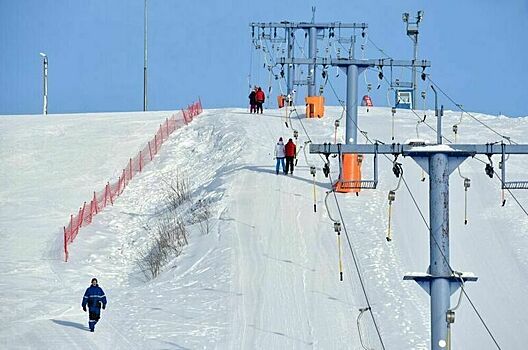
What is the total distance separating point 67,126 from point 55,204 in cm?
1436

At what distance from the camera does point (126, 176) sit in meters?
43.8

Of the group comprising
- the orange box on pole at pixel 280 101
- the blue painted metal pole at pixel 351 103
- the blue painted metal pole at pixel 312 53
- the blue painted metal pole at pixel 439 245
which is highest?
the blue painted metal pole at pixel 312 53

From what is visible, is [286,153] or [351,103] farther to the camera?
[286,153]

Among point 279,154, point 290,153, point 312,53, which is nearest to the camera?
point 290,153

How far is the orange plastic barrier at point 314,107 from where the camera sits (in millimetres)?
49406

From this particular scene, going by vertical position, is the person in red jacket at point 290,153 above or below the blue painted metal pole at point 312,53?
below

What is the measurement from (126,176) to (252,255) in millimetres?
16527

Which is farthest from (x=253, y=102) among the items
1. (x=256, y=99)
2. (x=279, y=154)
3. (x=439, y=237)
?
(x=439, y=237)

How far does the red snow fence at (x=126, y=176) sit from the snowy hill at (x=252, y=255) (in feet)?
1.33

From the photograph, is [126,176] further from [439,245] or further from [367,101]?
[439,245]

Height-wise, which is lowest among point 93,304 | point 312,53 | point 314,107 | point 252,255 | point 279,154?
point 93,304

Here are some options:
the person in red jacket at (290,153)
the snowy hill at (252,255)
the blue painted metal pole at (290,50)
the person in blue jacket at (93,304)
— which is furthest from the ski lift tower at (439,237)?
the blue painted metal pole at (290,50)

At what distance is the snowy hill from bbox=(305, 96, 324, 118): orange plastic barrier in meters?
2.22

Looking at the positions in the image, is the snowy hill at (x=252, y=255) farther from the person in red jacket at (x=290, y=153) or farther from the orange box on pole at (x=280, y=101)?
the orange box on pole at (x=280, y=101)
